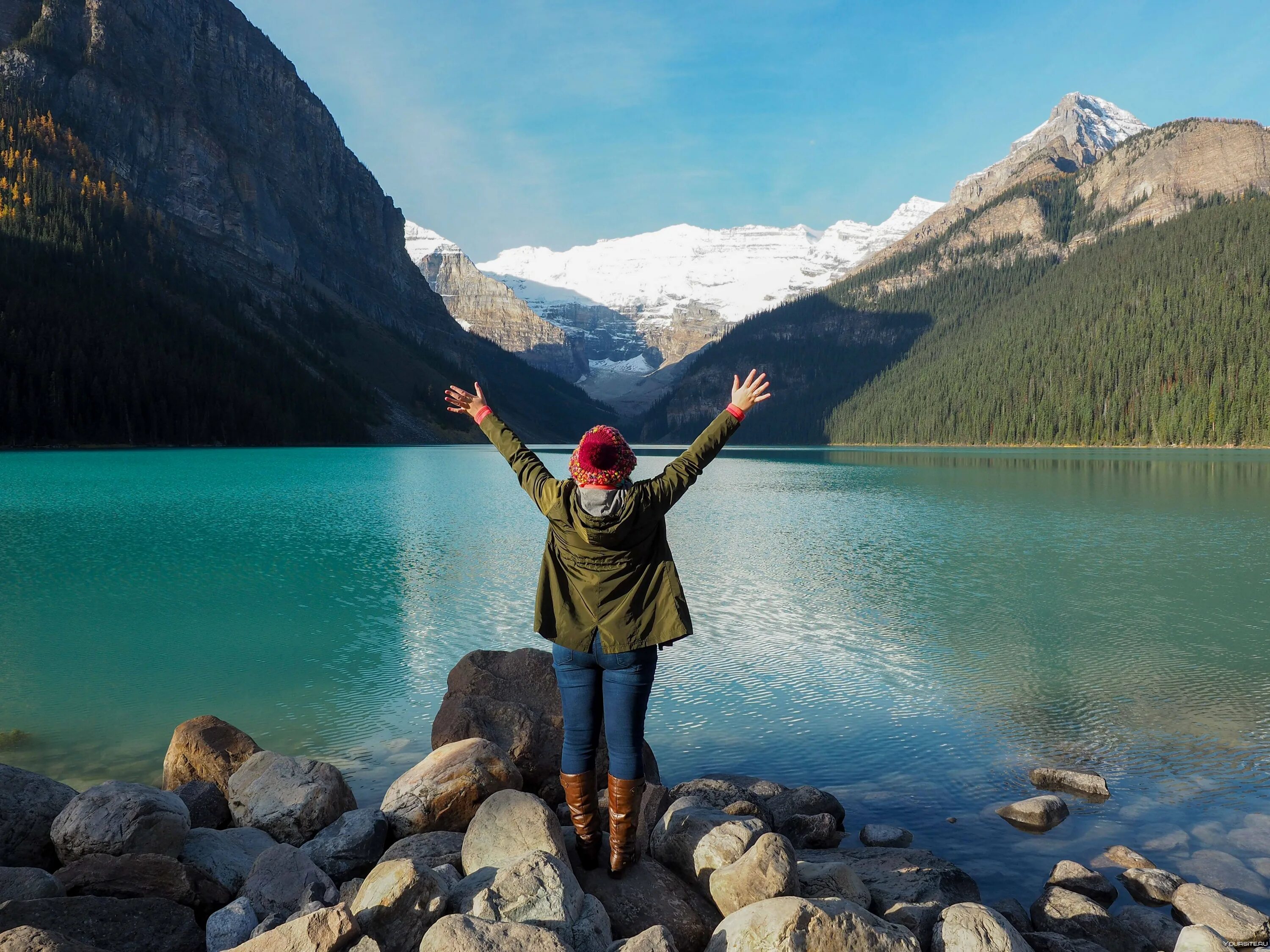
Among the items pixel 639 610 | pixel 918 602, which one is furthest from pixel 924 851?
pixel 918 602

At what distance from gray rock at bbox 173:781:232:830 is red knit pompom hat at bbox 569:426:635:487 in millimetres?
4942

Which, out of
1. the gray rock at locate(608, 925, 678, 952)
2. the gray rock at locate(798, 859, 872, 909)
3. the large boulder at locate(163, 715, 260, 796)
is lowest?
the large boulder at locate(163, 715, 260, 796)

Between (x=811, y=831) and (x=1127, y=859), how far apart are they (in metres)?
2.65

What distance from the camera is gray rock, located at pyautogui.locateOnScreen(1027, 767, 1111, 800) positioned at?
862 cm

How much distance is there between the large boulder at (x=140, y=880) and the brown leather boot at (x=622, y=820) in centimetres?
260

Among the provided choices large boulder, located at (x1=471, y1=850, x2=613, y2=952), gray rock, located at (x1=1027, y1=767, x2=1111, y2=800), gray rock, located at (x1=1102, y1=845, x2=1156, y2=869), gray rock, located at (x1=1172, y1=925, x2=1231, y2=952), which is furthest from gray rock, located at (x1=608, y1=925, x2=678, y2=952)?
gray rock, located at (x1=1027, y1=767, x2=1111, y2=800)

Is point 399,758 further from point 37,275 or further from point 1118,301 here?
point 1118,301

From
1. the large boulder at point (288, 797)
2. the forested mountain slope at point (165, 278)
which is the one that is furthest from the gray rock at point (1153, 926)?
the forested mountain slope at point (165, 278)

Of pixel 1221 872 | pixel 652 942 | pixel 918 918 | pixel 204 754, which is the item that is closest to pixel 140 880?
pixel 204 754

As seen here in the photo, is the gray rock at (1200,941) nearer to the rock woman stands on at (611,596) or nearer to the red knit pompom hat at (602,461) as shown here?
the rock woman stands on at (611,596)

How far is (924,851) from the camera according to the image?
6.93 meters

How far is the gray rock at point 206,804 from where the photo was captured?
24.2 ft

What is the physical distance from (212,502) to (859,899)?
41481 millimetres

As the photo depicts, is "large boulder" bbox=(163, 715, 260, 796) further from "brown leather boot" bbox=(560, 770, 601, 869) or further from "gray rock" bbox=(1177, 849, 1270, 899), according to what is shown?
"gray rock" bbox=(1177, 849, 1270, 899)
